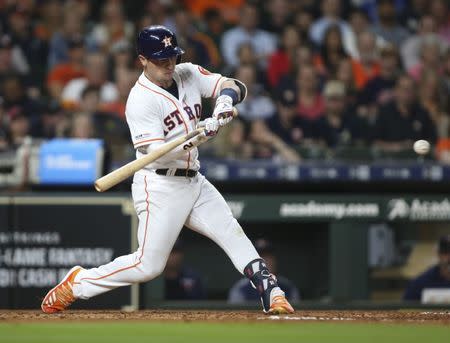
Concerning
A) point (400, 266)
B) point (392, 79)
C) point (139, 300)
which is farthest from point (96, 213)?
point (392, 79)

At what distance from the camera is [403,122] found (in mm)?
11055

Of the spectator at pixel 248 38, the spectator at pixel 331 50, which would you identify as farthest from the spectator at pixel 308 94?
the spectator at pixel 248 38

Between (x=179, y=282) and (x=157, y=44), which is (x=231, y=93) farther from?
(x=179, y=282)

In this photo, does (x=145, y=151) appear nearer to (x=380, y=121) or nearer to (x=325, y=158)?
(x=325, y=158)

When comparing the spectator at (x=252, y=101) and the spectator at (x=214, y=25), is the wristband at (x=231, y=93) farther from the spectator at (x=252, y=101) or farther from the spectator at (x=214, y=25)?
the spectator at (x=214, y=25)

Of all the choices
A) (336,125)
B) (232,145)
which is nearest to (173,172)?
(232,145)

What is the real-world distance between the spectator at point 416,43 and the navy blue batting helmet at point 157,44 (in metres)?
6.03

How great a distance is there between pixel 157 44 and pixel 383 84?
17.5 ft

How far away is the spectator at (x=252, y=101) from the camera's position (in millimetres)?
11336

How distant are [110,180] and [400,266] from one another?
376 centimetres

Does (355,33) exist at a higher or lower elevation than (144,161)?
higher

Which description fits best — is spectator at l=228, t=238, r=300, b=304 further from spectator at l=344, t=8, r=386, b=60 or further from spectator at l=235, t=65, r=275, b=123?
spectator at l=344, t=8, r=386, b=60

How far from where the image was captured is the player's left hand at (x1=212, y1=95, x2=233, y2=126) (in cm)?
678

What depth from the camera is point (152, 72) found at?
695 cm
